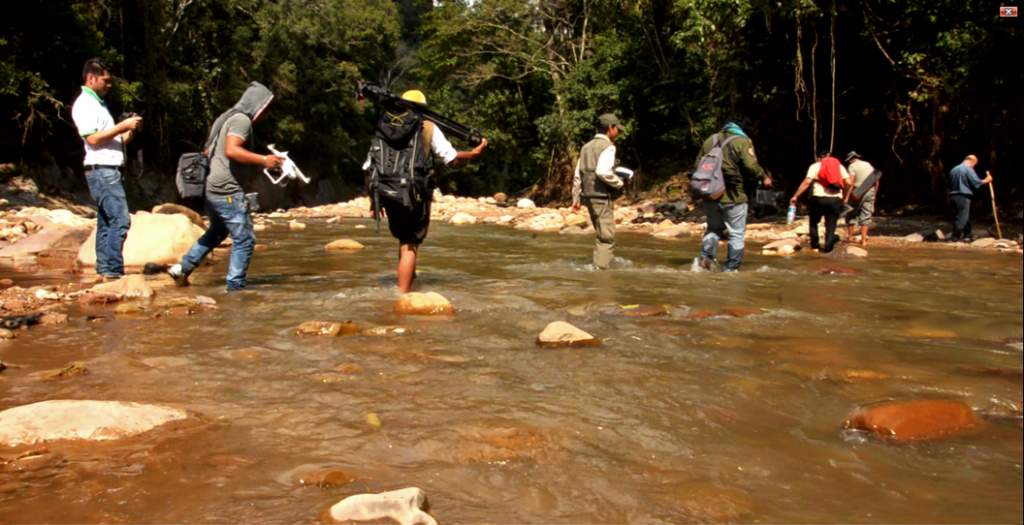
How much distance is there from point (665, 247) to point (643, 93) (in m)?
14.1

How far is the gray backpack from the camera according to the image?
902cm

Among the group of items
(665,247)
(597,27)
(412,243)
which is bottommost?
(665,247)

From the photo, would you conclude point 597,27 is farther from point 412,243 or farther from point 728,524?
point 728,524

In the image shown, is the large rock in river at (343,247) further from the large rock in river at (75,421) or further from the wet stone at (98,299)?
the large rock in river at (75,421)

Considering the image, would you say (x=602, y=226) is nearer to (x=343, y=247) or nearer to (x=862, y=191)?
(x=343, y=247)

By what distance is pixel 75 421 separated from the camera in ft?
11.0

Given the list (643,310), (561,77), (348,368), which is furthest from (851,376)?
(561,77)

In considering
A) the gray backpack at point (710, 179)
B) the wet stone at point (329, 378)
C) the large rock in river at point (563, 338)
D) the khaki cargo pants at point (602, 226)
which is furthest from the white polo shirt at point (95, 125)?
the gray backpack at point (710, 179)

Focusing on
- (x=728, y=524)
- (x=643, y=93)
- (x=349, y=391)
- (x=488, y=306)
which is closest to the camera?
(x=728, y=524)

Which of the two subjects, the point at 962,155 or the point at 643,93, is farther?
the point at 643,93

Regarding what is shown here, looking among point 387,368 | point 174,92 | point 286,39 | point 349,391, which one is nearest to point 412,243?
point 387,368

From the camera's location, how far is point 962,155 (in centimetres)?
1634

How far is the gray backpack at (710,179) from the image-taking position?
902 cm

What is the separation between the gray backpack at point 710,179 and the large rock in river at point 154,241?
18.8 feet
